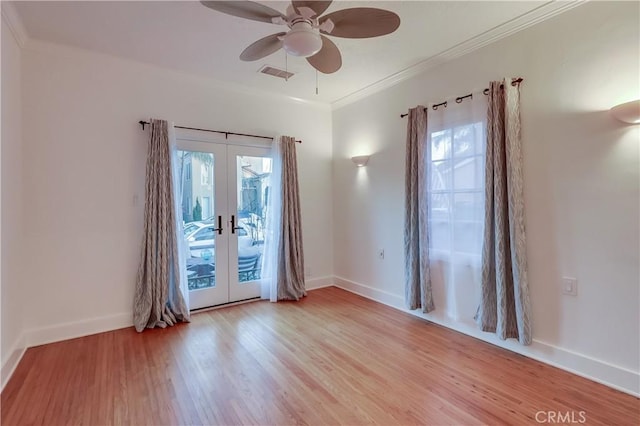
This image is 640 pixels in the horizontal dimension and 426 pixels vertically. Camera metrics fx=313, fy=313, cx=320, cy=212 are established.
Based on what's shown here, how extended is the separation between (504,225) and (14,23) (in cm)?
449

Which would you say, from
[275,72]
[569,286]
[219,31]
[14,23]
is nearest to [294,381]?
[569,286]

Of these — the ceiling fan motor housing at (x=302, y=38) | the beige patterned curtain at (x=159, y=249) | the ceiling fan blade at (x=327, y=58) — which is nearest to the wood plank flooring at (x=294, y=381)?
the beige patterned curtain at (x=159, y=249)

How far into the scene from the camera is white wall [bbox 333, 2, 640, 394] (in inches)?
87.4

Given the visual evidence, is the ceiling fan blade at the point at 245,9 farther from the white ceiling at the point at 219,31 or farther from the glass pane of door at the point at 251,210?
the glass pane of door at the point at 251,210

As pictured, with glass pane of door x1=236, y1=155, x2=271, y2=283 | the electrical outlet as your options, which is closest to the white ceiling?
glass pane of door x1=236, y1=155, x2=271, y2=283

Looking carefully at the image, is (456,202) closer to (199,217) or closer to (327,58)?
(327,58)

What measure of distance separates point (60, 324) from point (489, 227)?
13.9 feet

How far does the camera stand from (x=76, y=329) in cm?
320

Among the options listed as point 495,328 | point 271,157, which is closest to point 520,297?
point 495,328

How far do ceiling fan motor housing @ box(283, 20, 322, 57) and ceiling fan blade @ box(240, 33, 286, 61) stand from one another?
0.19 metres

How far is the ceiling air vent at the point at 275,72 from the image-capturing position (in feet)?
11.9

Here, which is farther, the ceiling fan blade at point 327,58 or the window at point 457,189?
the window at point 457,189

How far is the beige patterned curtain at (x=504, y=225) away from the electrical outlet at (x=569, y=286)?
0.84 ft

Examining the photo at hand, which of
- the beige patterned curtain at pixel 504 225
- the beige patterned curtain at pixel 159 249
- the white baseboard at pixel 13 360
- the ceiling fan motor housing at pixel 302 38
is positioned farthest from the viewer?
the beige patterned curtain at pixel 159 249
